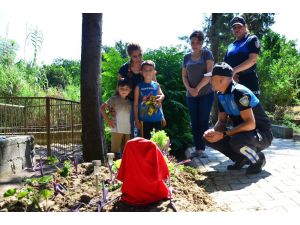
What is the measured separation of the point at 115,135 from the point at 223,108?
136 centimetres

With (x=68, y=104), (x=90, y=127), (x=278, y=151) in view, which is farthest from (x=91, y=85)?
(x=278, y=151)

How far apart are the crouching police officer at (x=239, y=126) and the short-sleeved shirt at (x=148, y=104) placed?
684 mm

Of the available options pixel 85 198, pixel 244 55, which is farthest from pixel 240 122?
pixel 85 198

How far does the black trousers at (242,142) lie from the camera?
3.78 m

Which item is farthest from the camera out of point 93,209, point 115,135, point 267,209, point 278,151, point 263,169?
point 278,151

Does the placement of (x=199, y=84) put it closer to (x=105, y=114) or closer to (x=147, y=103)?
(x=147, y=103)

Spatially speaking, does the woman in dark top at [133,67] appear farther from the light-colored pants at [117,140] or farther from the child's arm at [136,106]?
the light-colored pants at [117,140]

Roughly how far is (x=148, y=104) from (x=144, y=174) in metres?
1.76

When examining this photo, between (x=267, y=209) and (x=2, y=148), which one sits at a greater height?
(x=2, y=148)

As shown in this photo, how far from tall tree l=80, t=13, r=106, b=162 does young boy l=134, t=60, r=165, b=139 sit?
0.65 meters

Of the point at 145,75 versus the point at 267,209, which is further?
the point at 145,75

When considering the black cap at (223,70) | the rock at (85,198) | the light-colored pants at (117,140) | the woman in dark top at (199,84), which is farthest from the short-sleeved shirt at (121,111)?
the rock at (85,198)

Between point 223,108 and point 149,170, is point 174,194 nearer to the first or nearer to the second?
point 149,170

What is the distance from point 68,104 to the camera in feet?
21.5
